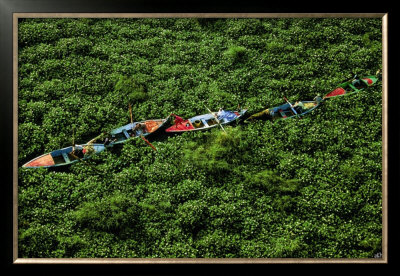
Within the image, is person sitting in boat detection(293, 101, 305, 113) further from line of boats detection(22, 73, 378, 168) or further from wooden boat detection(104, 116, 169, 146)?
wooden boat detection(104, 116, 169, 146)

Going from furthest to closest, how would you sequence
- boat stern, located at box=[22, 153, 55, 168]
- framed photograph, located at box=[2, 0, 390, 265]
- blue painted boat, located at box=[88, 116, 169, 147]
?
1. blue painted boat, located at box=[88, 116, 169, 147]
2. boat stern, located at box=[22, 153, 55, 168]
3. framed photograph, located at box=[2, 0, 390, 265]

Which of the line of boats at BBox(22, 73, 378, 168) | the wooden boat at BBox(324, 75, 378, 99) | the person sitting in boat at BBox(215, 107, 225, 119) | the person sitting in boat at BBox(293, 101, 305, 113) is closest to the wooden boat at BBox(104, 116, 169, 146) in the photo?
the line of boats at BBox(22, 73, 378, 168)

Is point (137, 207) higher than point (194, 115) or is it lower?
lower

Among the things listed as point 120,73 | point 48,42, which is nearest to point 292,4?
point 120,73

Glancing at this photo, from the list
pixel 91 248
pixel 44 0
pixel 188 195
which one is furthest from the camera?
pixel 188 195

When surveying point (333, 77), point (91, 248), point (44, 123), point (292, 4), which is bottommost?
point (91, 248)

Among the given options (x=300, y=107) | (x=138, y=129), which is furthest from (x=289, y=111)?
(x=138, y=129)
